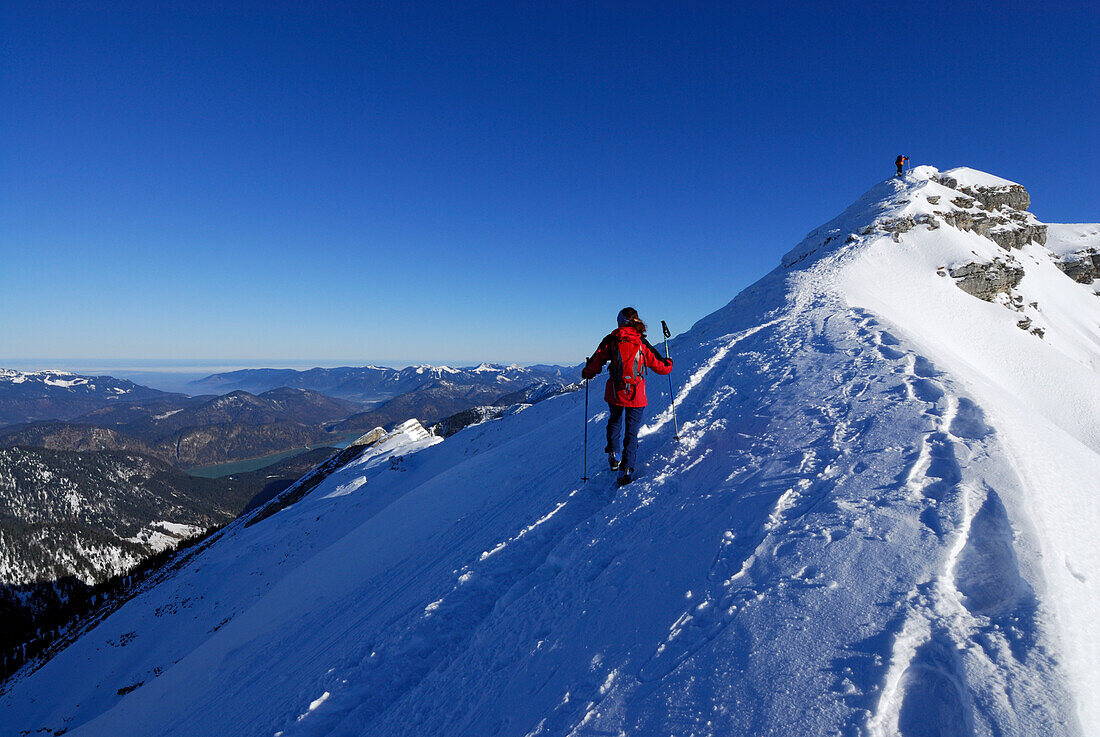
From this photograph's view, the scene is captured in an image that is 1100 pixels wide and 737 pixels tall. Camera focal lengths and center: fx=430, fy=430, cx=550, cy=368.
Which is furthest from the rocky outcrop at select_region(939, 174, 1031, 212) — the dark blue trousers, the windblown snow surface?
the dark blue trousers

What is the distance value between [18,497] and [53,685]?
8693 inches

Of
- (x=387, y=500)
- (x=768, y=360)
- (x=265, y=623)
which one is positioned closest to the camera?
(x=265, y=623)

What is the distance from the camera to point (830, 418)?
8.20 metres

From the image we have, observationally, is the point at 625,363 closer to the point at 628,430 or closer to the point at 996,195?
the point at 628,430

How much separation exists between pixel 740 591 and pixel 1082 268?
3371 inches

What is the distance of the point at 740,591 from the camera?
446cm

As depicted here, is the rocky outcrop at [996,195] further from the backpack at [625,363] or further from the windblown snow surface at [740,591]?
the backpack at [625,363]

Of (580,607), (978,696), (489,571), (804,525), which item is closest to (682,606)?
(580,607)

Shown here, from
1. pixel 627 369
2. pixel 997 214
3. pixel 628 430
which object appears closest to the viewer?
pixel 627 369

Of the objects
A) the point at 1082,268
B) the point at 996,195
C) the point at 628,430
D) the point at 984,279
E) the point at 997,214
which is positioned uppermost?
the point at 996,195

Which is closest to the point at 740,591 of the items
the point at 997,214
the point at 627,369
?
the point at 627,369

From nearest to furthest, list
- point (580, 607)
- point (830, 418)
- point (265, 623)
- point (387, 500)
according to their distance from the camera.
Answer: point (580, 607)
point (830, 418)
point (265, 623)
point (387, 500)

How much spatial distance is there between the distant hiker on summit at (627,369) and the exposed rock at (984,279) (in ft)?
113

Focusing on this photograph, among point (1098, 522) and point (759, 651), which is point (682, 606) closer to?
point (759, 651)
